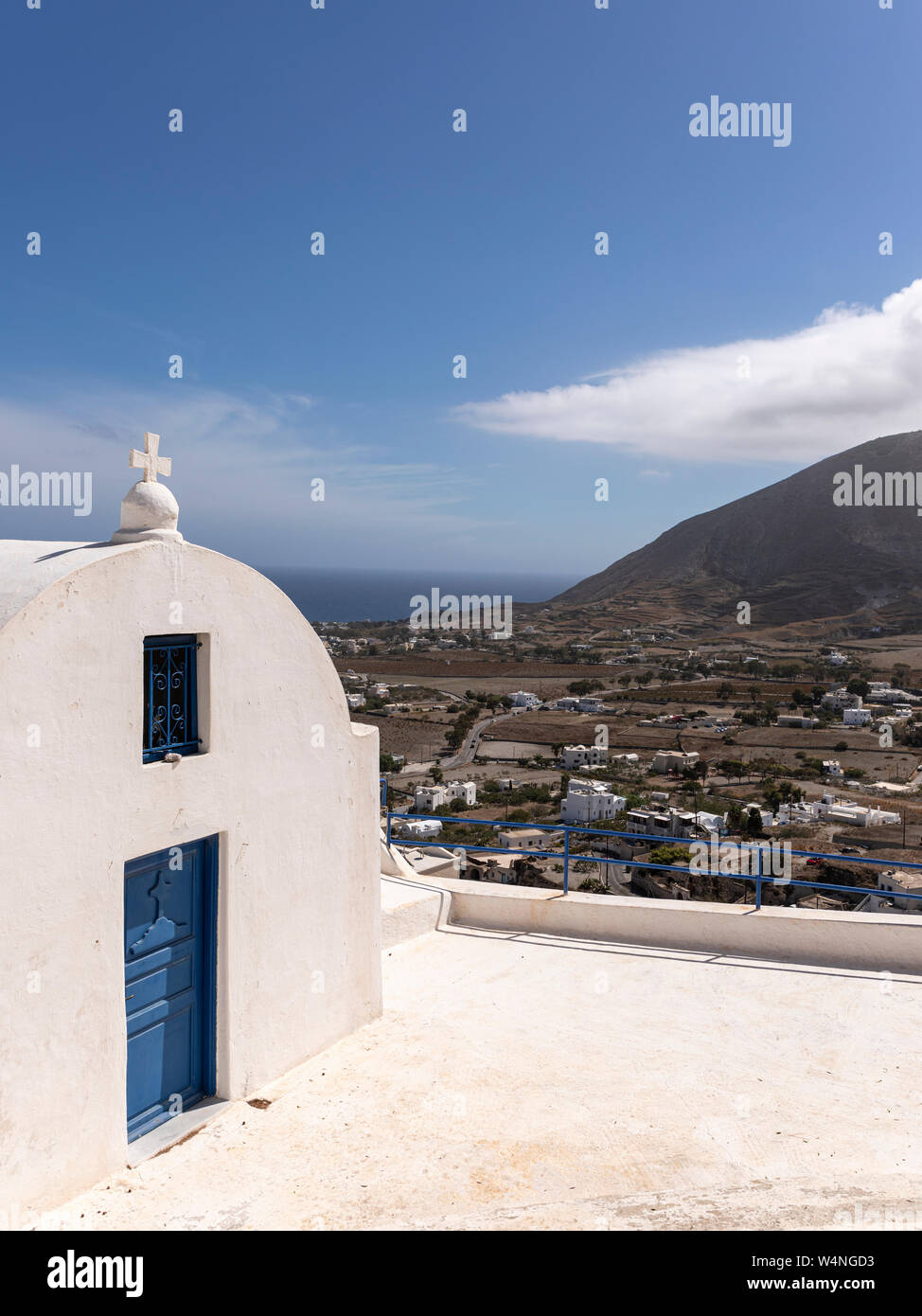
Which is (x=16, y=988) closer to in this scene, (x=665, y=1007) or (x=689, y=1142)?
(x=689, y=1142)

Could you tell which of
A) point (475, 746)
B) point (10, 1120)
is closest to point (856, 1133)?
point (10, 1120)

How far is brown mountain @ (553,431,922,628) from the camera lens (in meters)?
88.3

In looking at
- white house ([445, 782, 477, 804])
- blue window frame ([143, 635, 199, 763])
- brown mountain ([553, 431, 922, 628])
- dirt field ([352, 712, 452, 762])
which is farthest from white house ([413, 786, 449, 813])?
brown mountain ([553, 431, 922, 628])

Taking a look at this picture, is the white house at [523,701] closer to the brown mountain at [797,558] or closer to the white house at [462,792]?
the white house at [462,792]

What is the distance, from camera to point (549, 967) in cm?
732

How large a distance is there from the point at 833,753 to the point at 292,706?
145ft

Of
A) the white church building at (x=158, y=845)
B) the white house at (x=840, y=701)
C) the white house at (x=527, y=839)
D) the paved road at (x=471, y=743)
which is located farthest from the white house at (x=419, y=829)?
the white house at (x=840, y=701)

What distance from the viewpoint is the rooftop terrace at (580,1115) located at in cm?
377

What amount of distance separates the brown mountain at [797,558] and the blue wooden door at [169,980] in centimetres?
8497

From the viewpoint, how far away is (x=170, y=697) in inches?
180

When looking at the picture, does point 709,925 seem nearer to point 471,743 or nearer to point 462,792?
point 462,792

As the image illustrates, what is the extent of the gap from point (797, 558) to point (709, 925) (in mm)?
104075

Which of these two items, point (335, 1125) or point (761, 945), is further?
point (761, 945)

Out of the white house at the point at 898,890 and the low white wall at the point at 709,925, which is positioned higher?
the low white wall at the point at 709,925
